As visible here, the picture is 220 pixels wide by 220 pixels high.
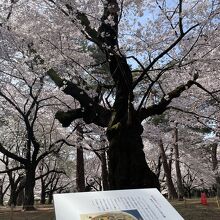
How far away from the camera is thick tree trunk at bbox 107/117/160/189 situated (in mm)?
8516

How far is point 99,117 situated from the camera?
32.5 feet

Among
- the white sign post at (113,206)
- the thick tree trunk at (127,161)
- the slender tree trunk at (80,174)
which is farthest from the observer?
the slender tree trunk at (80,174)

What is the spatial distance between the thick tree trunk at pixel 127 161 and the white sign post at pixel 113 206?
567 centimetres

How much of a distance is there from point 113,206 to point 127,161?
239 inches

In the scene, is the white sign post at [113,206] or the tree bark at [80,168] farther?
the tree bark at [80,168]

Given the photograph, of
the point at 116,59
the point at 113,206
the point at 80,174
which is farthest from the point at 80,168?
the point at 113,206

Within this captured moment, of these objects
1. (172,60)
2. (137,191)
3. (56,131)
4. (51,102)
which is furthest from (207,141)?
(137,191)

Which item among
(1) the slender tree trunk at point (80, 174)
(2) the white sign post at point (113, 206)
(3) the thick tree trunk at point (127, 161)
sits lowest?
(2) the white sign post at point (113, 206)

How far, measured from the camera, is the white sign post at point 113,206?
254cm

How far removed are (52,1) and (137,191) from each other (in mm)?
7500

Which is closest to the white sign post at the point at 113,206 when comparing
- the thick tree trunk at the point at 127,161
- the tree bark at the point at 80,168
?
the thick tree trunk at the point at 127,161

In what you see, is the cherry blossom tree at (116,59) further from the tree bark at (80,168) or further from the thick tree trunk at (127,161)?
the tree bark at (80,168)

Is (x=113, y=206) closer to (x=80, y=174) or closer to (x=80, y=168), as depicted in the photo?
(x=80, y=174)

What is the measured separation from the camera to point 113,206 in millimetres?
2648
